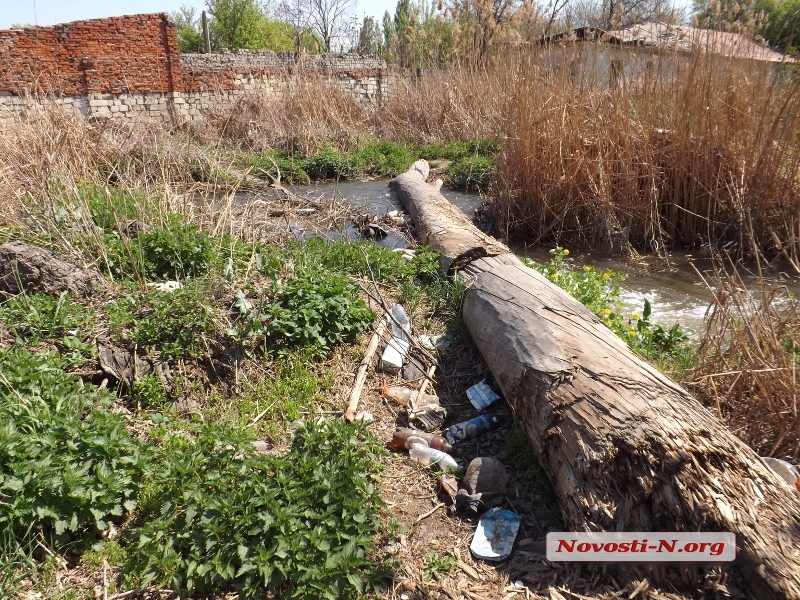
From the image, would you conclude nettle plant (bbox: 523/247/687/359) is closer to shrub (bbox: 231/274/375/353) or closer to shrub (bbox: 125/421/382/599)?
shrub (bbox: 231/274/375/353)

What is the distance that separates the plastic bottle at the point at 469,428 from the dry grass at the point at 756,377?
3.40 feet

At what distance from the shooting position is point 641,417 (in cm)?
219

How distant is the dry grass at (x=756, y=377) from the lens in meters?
2.56

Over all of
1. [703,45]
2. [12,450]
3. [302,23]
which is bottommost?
[12,450]

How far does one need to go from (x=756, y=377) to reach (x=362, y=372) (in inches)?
79.0

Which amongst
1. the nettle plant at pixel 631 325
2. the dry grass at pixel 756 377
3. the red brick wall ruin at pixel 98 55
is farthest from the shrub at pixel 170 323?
the red brick wall ruin at pixel 98 55

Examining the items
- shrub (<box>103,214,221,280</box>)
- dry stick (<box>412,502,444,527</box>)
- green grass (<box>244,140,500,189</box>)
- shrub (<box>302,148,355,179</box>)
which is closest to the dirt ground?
dry stick (<box>412,502,444,527</box>)

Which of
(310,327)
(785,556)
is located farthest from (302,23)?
(785,556)

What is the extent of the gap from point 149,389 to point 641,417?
238 centimetres

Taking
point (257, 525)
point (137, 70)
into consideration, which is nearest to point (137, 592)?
point (257, 525)

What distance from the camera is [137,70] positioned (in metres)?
13.9

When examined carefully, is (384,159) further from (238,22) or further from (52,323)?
(238,22)

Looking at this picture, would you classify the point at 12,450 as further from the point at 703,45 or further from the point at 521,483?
the point at 703,45

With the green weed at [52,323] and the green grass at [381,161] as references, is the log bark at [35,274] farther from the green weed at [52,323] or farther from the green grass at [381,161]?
the green grass at [381,161]
